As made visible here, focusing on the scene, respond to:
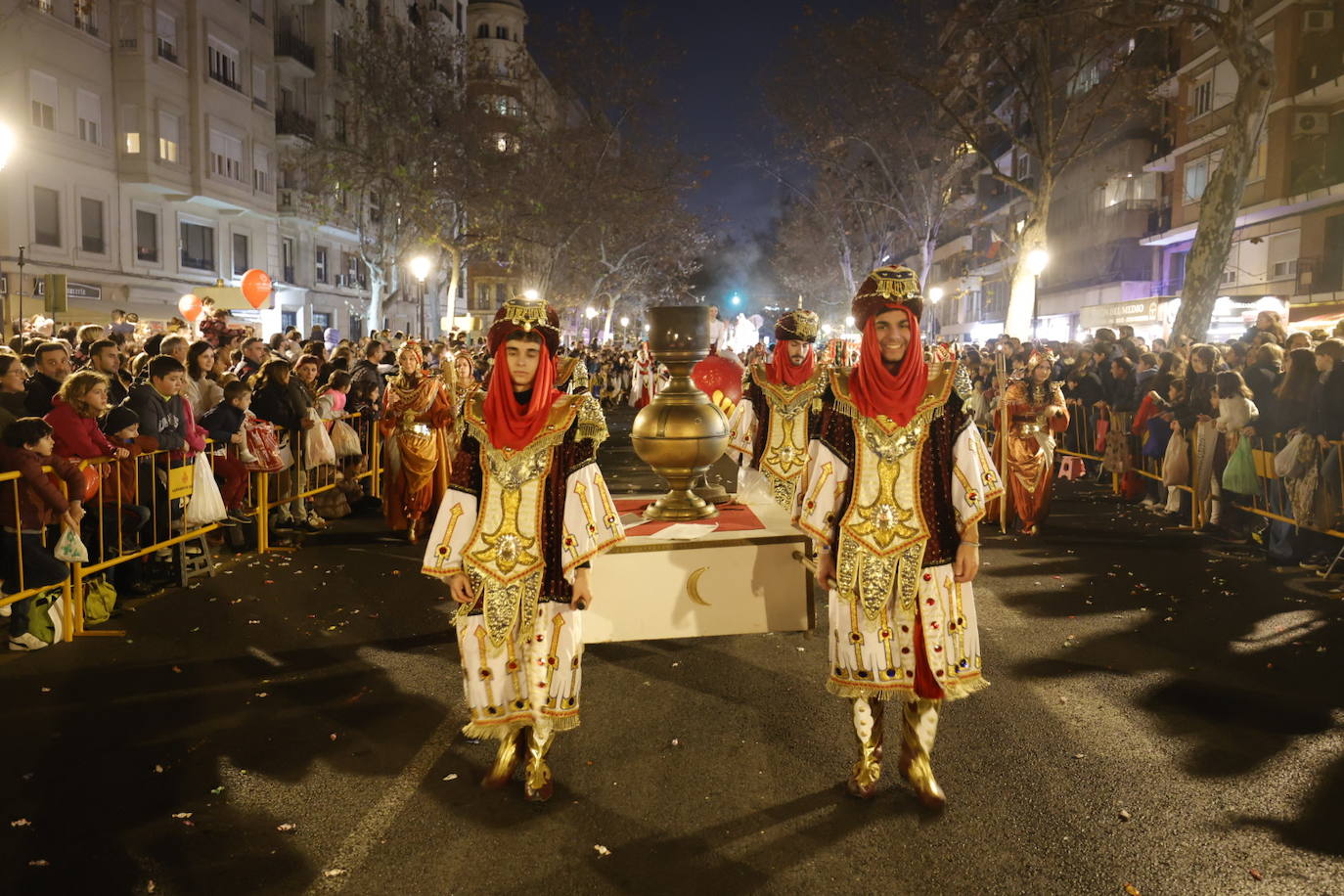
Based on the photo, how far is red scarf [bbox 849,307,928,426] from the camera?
14.5ft

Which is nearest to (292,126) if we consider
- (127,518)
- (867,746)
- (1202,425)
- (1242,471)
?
(127,518)

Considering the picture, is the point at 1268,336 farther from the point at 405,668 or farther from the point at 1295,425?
the point at 405,668

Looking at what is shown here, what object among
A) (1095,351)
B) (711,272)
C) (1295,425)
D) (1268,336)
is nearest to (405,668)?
(1295,425)

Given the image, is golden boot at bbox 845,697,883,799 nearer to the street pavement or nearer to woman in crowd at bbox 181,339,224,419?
the street pavement

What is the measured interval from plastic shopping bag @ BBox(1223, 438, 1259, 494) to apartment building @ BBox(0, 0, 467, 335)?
21.5 m

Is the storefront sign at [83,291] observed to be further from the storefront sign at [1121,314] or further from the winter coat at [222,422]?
the storefront sign at [1121,314]

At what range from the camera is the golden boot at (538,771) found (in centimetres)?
454

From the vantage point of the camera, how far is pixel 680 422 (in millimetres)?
6551

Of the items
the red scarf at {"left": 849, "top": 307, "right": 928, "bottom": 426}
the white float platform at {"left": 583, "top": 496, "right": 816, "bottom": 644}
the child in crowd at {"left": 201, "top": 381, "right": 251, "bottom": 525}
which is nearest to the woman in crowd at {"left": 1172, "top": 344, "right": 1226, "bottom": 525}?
the white float platform at {"left": 583, "top": 496, "right": 816, "bottom": 644}

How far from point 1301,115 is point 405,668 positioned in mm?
29410

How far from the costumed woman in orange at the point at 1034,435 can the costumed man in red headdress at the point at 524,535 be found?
7.58m

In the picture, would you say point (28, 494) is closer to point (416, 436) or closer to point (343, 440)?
point (416, 436)

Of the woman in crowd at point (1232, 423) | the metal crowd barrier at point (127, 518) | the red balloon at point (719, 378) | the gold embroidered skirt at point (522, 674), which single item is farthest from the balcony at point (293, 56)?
the gold embroidered skirt at point (522, 674)

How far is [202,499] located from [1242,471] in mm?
9708
